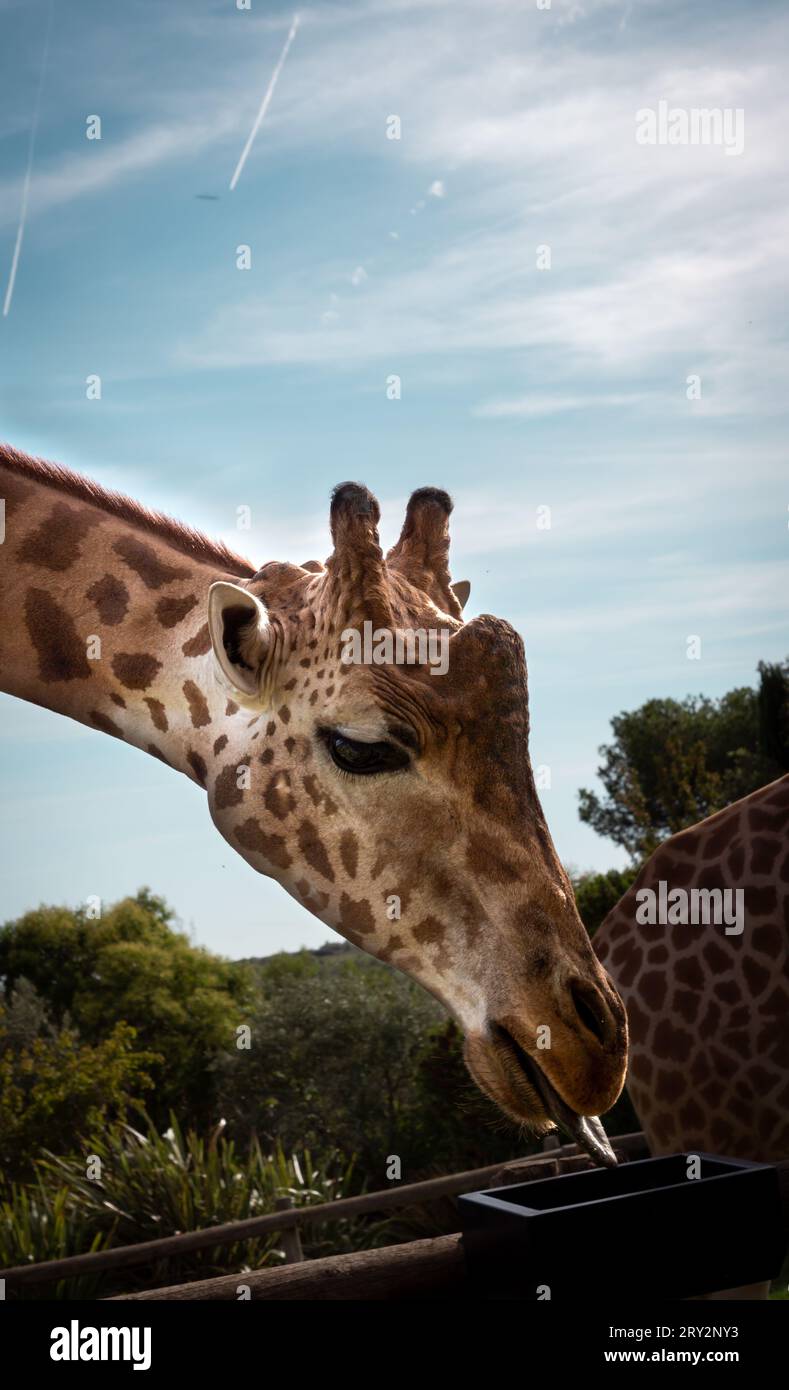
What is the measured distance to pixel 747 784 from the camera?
1571 cm

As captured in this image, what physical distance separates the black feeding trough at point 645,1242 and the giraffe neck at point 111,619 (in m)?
0.93

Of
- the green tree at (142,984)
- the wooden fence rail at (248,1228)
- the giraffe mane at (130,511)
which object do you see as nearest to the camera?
the giraffe mane at (130,511)

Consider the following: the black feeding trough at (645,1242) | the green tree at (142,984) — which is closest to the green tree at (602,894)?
the green tree at (142,984)

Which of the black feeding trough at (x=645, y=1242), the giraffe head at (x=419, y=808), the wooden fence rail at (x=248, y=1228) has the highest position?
the giraffe head at (x=419, y=808)

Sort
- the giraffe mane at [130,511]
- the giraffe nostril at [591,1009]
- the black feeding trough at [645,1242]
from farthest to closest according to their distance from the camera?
the giraffe mane at [130,511], the black feeding trough at [645,1242], the giraffe nostril at [591,1009]

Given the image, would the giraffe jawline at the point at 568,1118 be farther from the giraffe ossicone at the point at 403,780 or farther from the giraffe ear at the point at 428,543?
the giraffe ear at the point at 428,543

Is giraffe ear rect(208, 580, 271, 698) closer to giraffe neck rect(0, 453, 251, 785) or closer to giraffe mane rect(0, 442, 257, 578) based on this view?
giraffe neck rect(0, 453, 251, 785)

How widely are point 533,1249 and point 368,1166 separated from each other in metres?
9.46

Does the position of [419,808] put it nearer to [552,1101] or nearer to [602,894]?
[552,1101]

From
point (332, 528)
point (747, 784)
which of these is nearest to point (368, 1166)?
point (747, 784)

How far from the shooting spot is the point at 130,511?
239 centimetres

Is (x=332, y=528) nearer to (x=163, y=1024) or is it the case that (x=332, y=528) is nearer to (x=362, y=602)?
(x=362, y=602)

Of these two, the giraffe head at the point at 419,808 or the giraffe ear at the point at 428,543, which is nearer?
the giraffe head at the point at 419,808

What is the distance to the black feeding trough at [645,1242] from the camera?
1.93 metres
